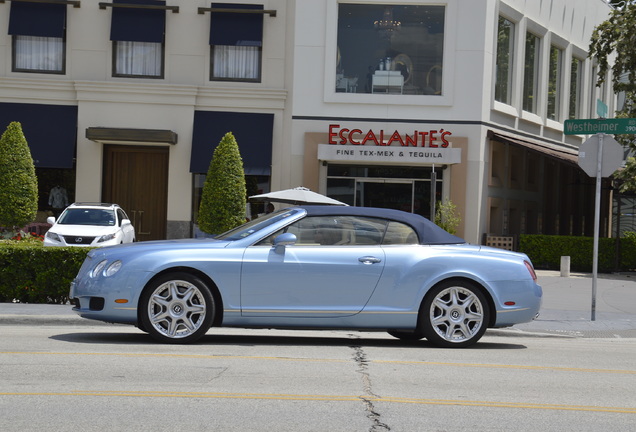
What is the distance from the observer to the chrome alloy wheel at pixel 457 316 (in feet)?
34.6

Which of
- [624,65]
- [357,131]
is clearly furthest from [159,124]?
[624,65]

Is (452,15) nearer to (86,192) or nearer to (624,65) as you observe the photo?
(624,65)

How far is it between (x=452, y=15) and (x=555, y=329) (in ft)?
53.6

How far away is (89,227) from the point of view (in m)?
23.5

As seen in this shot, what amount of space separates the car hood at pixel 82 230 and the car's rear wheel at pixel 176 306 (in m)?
13.4

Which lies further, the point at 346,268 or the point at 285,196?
the point at 285,196

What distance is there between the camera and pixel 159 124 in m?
28.5

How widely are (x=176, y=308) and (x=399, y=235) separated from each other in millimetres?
2541

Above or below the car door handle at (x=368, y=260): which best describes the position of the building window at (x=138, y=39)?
above

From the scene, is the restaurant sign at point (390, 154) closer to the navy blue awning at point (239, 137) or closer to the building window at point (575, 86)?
the navy blue awning at point (239, 137)

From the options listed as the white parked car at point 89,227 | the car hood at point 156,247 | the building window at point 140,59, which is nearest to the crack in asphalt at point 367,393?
the car hood at point 156,247

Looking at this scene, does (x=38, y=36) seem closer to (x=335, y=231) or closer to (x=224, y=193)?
(x=224, y=193)

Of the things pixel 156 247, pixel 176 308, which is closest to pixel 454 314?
pixel 176 308

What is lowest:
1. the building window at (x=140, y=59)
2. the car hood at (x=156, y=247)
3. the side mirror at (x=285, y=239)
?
the car hood at (x=156, y=247)
